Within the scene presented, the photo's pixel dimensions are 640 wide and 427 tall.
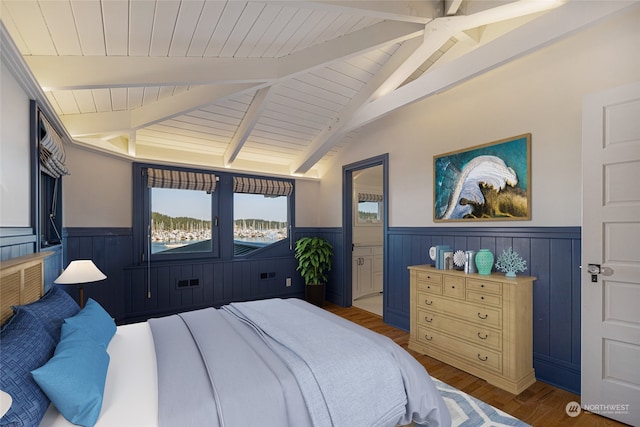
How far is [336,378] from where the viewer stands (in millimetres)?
1455

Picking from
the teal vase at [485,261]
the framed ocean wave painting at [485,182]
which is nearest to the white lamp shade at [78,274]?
the teal vase at [485,261]

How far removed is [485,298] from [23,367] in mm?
2894

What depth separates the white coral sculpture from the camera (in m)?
2.61

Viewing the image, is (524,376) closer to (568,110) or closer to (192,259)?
(568,110)

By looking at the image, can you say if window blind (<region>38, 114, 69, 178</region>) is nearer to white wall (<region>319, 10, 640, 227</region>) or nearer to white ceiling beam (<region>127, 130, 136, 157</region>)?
white ceiling beam (<region>127, 130, 136, 157</region>)

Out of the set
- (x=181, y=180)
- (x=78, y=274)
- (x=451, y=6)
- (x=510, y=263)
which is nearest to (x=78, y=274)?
(x=78, y=274)

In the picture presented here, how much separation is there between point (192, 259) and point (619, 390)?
4464 mm

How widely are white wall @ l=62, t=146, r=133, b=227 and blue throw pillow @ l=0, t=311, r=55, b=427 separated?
7.44 feet

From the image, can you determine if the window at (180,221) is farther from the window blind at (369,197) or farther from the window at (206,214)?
the window blind at (369,197)

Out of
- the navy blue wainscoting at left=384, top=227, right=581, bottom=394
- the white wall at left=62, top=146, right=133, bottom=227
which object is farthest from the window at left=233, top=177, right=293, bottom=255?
the navy blue wainscoting at left=384, top=227, right=581, bottom=394

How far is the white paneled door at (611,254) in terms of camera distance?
1920 millimetres

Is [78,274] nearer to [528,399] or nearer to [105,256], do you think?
[105,256]

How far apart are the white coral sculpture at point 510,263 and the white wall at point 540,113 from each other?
0.28 meters

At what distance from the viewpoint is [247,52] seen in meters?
2.40
